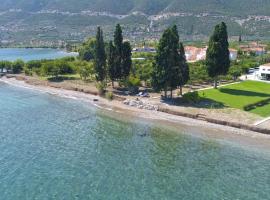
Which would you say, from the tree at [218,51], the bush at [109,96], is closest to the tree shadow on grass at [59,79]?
the bush at [109,96]

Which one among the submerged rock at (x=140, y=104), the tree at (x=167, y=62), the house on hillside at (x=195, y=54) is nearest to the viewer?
the submerged rock at (x=140, y=104)

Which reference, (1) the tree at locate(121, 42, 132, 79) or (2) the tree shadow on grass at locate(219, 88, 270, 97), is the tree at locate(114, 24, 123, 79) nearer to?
(1) the tree at locate(121, 42, 132, 79)

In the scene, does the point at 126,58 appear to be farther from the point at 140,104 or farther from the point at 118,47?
the point at 140,104

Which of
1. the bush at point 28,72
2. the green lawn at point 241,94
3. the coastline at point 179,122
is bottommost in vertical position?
the coastline at point 179,122

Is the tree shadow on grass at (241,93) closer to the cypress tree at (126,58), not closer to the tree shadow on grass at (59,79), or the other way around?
the cypress tree at (126,58)

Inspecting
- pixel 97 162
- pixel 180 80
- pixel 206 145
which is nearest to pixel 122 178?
pixel 97 162

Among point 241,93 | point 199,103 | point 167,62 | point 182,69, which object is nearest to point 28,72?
point 182,69
